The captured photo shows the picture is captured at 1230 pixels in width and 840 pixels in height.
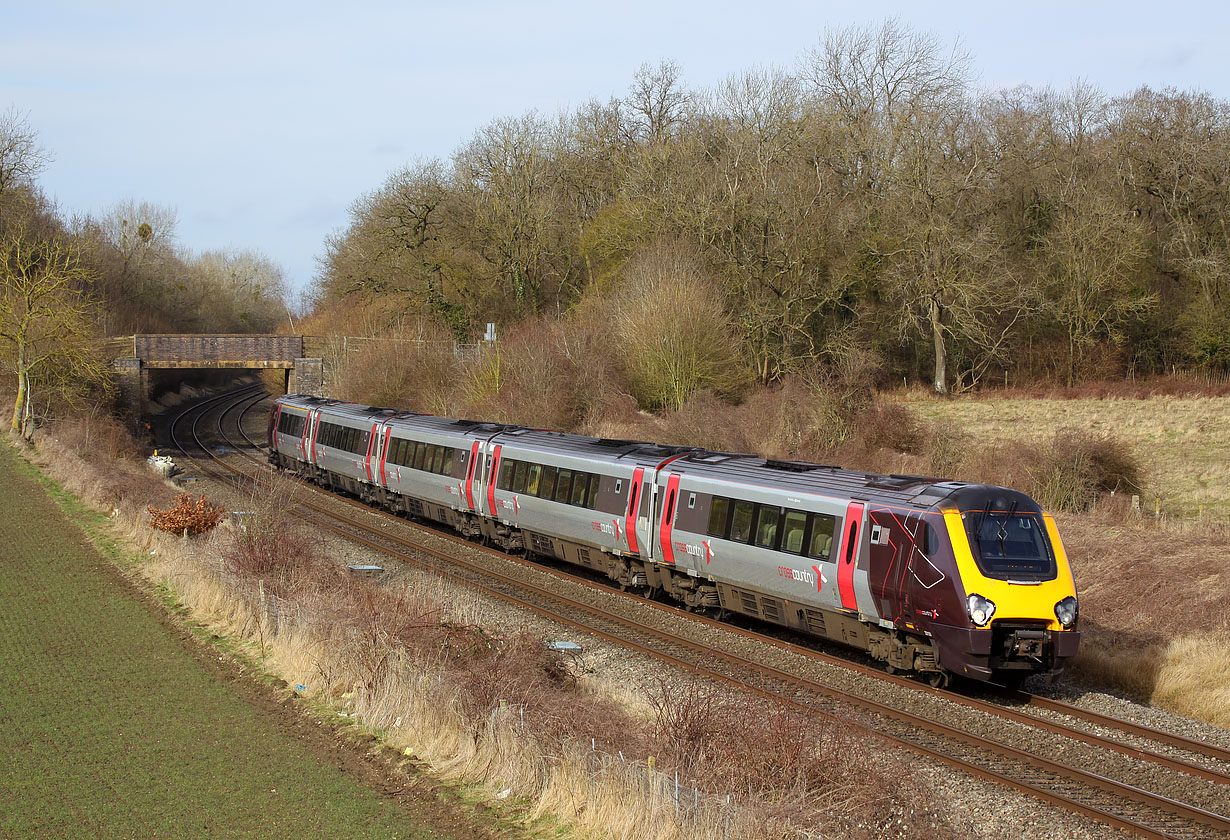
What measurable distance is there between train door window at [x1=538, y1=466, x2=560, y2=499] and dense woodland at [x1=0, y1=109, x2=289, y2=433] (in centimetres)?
2553

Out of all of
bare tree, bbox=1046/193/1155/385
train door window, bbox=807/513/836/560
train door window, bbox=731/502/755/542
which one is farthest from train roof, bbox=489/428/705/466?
bare tree, bbox=1046/193/1155/385

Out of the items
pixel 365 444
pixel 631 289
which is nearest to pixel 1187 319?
pixel 631 289

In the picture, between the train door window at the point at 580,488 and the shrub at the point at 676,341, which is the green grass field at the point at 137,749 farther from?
the shrub at the point at 676,341

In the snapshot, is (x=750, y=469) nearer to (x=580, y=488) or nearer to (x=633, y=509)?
(x=633, y=509)

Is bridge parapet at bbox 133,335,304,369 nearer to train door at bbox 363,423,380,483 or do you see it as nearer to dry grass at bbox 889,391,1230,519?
train door at bbox 363,423,380,483

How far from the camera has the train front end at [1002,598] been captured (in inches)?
466

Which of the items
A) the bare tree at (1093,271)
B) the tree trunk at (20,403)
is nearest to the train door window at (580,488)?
the tree trunk at (20,403)

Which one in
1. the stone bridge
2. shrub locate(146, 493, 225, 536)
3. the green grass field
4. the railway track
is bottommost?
the green grass field

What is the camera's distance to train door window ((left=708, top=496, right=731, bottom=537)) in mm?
15703

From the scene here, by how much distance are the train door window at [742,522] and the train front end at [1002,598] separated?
11.4ft

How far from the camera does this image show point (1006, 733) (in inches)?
437

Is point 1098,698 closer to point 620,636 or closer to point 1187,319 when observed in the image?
point 620,636

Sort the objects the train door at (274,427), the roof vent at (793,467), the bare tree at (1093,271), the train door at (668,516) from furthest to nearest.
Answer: the bare tree at (1093,271), the train door at (274,427), the train door at (668,516), the roof vent at (793,467)

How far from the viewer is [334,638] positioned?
13.0 m
